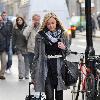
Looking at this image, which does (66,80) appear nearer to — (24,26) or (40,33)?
(40,33)

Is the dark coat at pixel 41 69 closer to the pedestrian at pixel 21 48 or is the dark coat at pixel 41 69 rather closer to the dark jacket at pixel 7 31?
the pedestrian at pixel 21 48

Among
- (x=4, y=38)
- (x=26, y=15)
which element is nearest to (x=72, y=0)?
(x=26, y=15)

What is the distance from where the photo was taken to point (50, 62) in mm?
7594

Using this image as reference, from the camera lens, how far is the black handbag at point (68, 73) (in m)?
7.58

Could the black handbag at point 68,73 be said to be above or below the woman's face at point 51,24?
below

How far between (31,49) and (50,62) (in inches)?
220

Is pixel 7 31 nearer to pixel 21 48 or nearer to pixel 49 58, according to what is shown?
pixel 21 48

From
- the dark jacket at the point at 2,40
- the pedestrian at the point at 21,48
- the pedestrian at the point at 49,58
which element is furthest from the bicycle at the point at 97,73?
the dark jacket at the point at 2,40

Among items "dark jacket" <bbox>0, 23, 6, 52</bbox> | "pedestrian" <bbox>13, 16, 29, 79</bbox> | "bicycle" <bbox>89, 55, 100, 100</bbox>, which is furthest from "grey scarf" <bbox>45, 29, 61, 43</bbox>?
"dark jacket" <bbox>0, 23, 6, 52</bbox>

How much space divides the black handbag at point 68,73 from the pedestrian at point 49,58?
6 cm

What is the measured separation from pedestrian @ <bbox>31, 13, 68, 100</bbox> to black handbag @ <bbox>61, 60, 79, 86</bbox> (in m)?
0.06

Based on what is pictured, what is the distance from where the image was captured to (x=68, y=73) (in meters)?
7.58

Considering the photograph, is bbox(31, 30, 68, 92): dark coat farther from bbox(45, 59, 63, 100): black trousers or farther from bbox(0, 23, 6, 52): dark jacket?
bbox(0, 23, 6, 52): dark jacket

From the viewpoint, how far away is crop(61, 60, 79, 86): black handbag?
7.58 m
